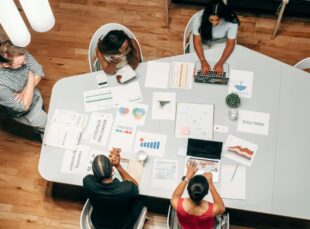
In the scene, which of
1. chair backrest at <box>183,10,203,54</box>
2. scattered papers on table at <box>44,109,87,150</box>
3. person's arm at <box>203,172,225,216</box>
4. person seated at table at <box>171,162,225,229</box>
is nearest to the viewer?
person seated at table at <box>171,162,225,229</box>

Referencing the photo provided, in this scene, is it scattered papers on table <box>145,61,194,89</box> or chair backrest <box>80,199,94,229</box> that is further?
scattered papers on table <box>145,61,194,89</box>

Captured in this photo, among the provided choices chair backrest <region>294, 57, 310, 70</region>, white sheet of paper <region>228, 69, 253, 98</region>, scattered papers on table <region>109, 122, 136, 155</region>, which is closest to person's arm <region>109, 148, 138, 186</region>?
scattered papers on table <region>109, 122, 136, 155</region>

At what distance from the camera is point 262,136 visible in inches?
125

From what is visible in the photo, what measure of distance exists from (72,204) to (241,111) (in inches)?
72.6

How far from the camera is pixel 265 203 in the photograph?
2.97 metres

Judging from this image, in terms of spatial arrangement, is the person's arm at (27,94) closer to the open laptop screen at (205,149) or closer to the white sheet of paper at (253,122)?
the open laptop screen at (205,149)

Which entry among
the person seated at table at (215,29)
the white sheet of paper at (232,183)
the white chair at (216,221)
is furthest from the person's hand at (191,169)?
the person seated at table at (215,29)

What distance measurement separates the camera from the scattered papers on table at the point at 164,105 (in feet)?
10.9

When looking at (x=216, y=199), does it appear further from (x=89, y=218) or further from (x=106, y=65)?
(x=106, y=65)

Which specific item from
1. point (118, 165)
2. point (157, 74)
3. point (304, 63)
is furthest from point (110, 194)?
point (304, 63)

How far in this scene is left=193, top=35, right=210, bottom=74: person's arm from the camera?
3.43 meters

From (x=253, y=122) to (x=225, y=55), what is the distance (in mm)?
652

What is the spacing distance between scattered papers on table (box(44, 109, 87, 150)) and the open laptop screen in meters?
0.93

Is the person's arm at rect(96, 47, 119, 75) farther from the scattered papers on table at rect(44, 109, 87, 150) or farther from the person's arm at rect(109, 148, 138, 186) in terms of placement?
the person's arm at rect(109, 148, 138, 186)
